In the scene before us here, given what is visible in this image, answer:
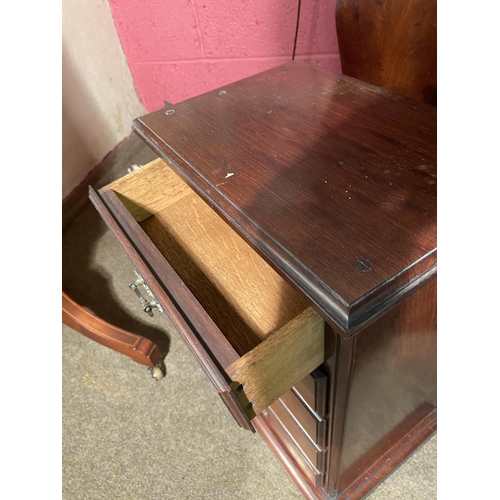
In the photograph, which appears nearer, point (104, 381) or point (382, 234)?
point (382, 234)

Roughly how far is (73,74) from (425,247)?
1.25m

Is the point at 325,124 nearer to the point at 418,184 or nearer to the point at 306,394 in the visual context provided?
the point at 418,184

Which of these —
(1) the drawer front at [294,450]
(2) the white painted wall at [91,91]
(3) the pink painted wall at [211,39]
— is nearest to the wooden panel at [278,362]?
(1) the drawer front at [294,450]

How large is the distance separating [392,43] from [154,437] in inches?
39.0

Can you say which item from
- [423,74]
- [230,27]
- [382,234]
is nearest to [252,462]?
[382,234]

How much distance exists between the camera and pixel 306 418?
646 mm

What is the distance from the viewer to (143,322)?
1235 millimetres

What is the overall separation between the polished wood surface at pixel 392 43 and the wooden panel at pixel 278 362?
1.72ft

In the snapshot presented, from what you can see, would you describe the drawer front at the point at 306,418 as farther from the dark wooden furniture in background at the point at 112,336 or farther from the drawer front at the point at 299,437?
the dark wooden furniture in background at the point at 112,336

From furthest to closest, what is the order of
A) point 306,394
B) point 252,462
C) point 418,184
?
point 252,462 < point 306,394 < point 418,184

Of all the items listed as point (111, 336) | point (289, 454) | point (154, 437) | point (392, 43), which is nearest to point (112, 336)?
point (111, 336)

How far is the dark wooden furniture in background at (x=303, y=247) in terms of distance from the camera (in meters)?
0.41

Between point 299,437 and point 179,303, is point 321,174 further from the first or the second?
point 299,437
